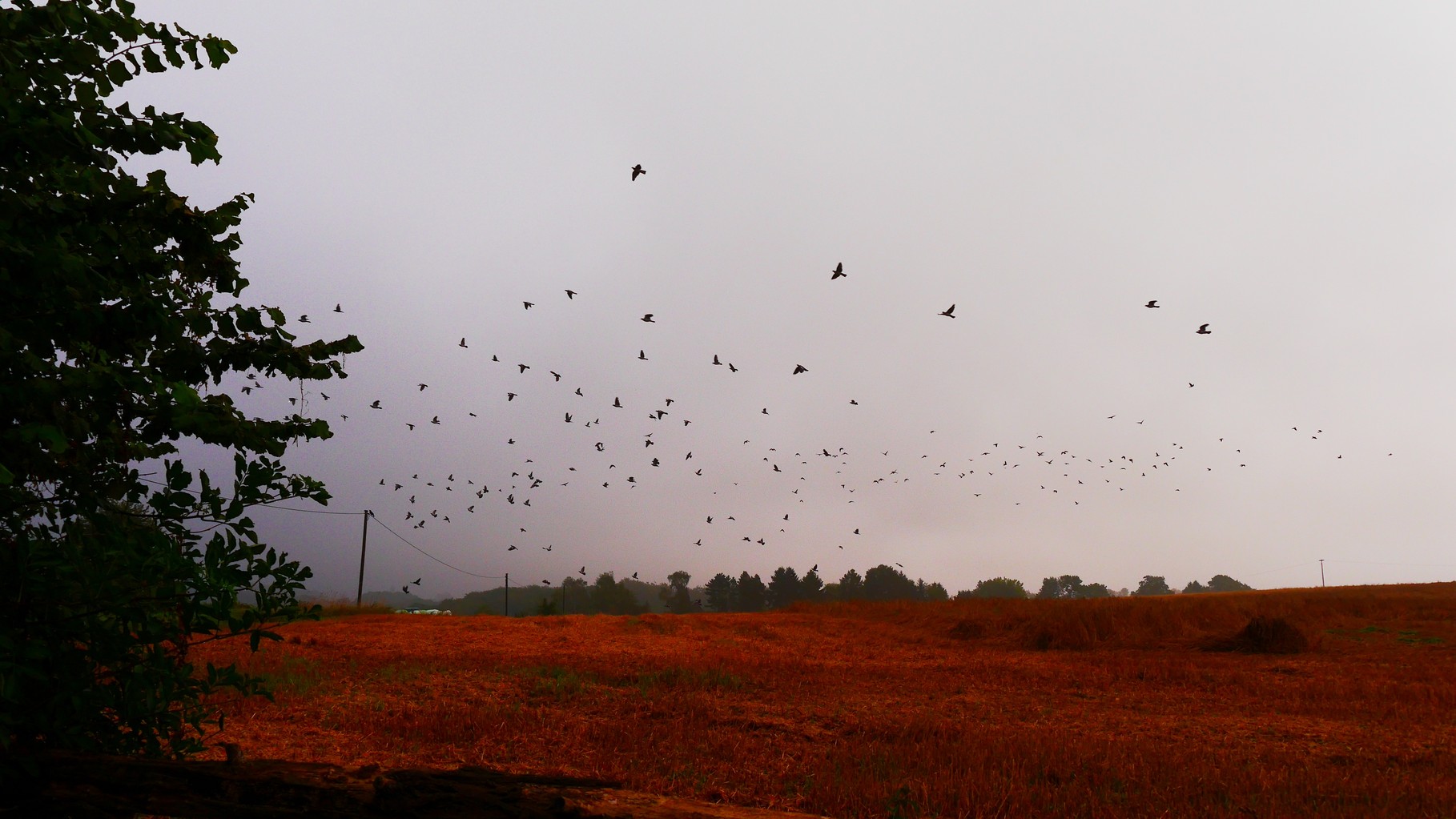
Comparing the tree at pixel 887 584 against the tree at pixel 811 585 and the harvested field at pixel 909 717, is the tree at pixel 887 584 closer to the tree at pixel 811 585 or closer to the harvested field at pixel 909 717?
the tree at pixel 811 585

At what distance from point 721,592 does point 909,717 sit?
93077mm

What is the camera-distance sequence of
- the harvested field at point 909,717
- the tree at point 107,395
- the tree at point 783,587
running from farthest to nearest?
1. the tree at point 783,587
2. the harvested field at point 909,717
3. the tree at point 107,395

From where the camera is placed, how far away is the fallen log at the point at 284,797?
13.4 feet

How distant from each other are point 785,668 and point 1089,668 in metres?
8.03

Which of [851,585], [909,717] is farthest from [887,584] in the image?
[909,717]

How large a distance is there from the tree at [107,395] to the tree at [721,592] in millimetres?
99550

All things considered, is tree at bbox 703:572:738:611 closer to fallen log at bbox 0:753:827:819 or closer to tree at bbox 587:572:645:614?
tree at bbox 587:572:645:614

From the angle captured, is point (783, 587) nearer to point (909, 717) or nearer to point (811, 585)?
point (811, 585)

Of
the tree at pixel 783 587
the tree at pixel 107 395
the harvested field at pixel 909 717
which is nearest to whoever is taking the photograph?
the tree at pixel 107 395

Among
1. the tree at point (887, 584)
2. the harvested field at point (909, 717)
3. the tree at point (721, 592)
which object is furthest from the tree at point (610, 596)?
the harvested field at point (909, 717)

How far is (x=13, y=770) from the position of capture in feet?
12.9

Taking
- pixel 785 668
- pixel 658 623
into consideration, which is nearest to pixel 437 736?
pixel 785 668

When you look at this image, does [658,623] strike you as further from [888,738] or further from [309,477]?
[309,477]

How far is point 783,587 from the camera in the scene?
9744 centimetres
